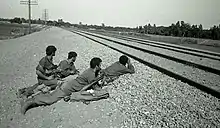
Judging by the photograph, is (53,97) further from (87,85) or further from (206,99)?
(206,99)

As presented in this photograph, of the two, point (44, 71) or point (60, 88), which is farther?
point (44, 71)

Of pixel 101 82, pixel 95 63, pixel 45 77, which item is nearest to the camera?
pixel 95 63

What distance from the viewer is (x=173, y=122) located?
4.59 m

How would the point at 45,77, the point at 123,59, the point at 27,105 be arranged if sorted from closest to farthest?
the point at 27,105
the point at 45,77
the point at 123,59

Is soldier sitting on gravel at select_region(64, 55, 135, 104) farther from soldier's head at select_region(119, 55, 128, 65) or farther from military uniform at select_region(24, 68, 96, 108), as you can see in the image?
military uniform at select_region(24, 68, 96, 108)

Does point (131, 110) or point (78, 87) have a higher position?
point (78, 87)

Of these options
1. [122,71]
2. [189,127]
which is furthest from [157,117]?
[122,71]

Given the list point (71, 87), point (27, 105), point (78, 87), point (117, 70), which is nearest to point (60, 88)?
point (71, 87)

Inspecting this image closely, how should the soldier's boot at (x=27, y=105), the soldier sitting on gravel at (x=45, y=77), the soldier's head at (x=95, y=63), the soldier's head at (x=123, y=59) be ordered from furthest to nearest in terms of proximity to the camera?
the soldier's head at (x=123, y=59), the soldier sitting on gravel at (x=45, y=77), the soldier's head at (x=95, y=63), the soldier's boot at (x=27, y=105)

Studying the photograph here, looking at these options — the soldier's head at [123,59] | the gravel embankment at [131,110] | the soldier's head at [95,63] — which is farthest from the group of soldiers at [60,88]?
the soldier's head at [123,59]

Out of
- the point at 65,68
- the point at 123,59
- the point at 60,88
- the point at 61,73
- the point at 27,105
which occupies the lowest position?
the point at 27,105

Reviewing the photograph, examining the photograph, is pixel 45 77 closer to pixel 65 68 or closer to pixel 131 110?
pixel 65 68

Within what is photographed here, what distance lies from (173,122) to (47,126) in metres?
2.76

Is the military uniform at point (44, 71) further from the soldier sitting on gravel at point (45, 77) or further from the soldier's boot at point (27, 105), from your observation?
the soldier's boot at point (27, 105)
